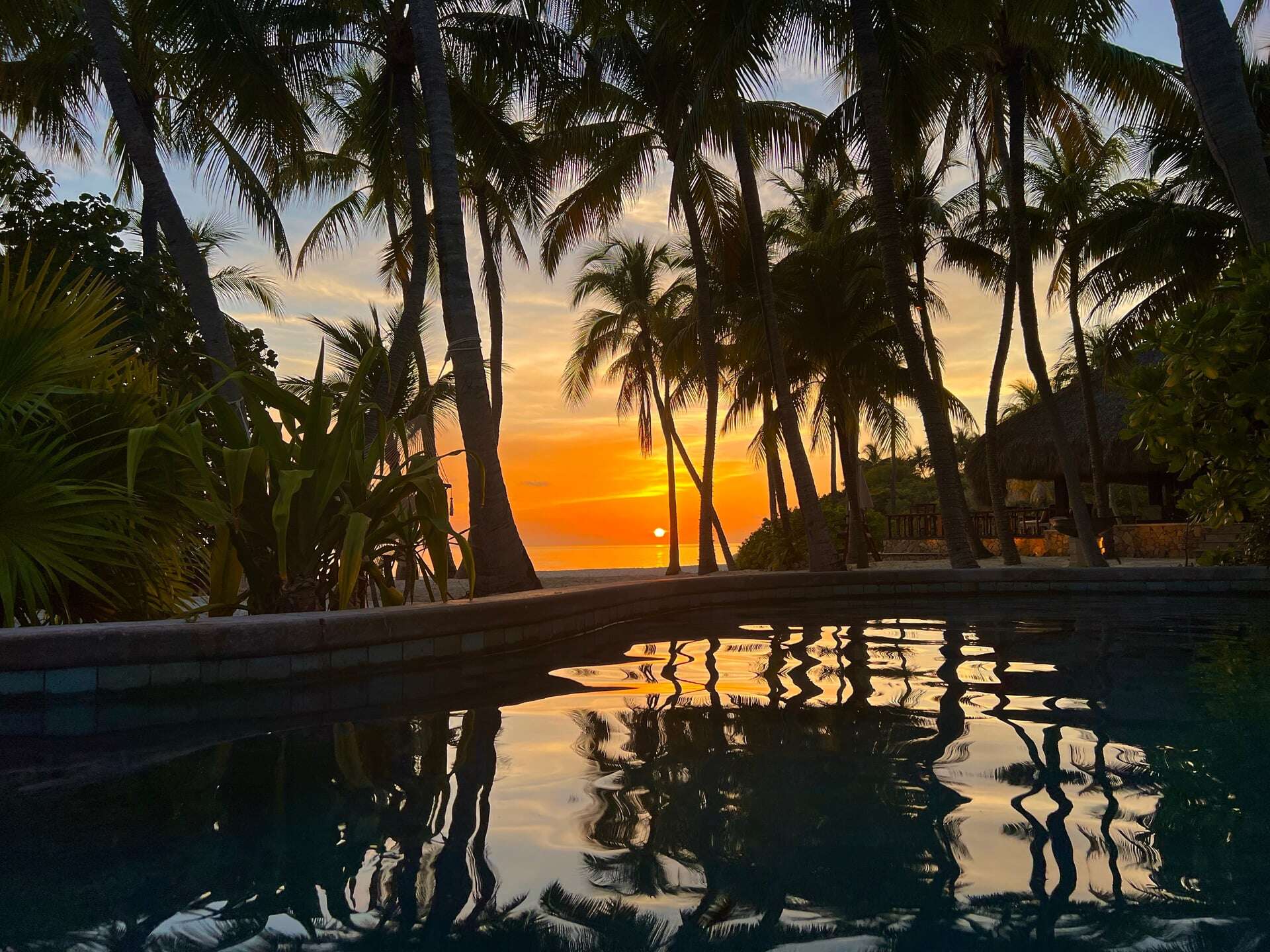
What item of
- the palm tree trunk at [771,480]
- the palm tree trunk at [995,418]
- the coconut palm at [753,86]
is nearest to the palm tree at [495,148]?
the coconut palm at [753,86]

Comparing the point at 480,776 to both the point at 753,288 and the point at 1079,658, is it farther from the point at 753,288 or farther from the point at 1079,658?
the point at 753,288

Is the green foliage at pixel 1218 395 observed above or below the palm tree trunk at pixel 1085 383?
below

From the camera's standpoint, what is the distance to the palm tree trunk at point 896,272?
11.0 metres

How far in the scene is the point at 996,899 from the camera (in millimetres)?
1835

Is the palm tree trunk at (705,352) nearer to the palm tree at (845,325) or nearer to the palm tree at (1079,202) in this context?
the palm tree at (845,325)

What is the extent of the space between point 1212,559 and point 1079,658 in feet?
12.5

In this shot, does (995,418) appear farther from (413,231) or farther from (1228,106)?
(1228,106)

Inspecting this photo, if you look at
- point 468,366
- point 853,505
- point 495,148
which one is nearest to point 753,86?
point 495,148

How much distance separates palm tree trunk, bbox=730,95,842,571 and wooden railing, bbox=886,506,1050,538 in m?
14.5

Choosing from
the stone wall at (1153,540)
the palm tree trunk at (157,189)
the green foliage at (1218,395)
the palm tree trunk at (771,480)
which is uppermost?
the palm tree trunk at (157,189)

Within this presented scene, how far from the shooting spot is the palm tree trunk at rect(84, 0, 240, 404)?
8.77 metres

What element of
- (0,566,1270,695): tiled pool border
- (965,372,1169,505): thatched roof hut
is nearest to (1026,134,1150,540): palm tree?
(965,372,1169,505): thatched roof hut

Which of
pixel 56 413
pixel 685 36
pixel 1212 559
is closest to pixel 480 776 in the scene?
pixel 56 413

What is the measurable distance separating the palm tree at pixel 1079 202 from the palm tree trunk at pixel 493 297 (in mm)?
10625
